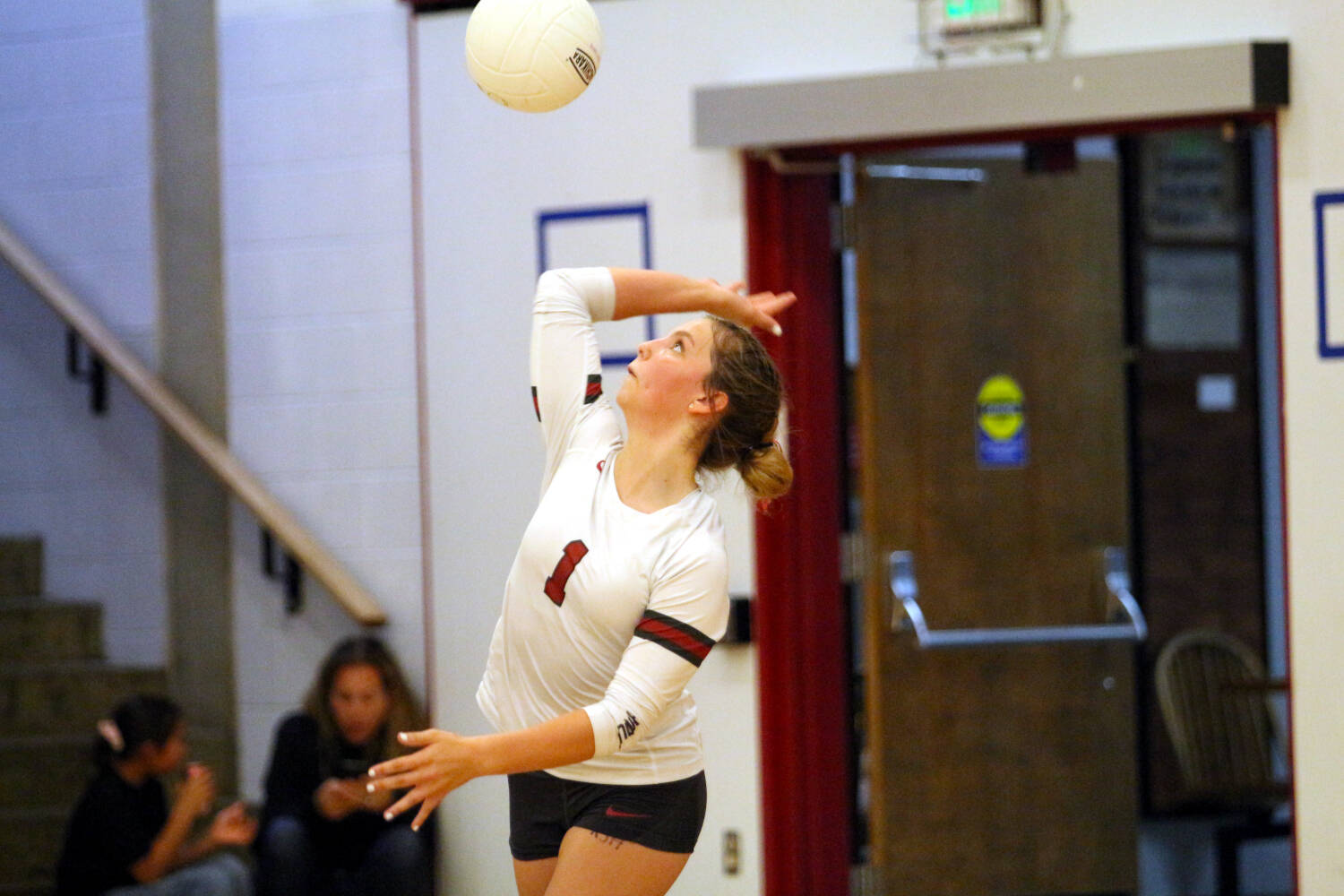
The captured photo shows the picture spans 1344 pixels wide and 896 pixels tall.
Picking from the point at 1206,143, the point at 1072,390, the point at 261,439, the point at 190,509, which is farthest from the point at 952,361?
the point at 190,509

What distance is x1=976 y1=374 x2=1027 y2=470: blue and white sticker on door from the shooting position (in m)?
4.00

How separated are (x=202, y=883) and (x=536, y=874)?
5.49ft

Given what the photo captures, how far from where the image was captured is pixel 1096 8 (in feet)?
11.3

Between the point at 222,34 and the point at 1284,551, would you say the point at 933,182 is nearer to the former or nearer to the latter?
the point at 1284,551

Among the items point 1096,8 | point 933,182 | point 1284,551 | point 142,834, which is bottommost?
point 142,834

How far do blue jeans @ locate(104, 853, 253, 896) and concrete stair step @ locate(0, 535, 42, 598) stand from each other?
1.12 m

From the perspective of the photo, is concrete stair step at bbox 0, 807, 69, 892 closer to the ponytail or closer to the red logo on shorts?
the red logo on shorts

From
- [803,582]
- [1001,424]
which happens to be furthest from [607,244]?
[1001,424]

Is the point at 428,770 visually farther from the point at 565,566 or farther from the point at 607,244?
the point at 607,244

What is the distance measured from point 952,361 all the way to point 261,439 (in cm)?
203

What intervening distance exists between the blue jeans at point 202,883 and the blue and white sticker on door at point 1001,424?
2356 mm

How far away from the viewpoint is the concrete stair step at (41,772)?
4.03m

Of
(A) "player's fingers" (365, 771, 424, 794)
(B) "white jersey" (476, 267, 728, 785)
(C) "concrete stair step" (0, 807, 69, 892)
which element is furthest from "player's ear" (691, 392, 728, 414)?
(C) "concrete stair step" (0, 807, 69, 892)

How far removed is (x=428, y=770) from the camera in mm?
1766
